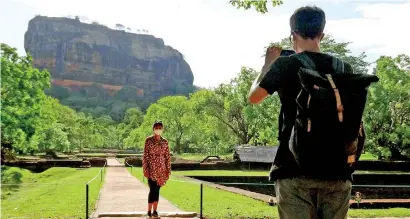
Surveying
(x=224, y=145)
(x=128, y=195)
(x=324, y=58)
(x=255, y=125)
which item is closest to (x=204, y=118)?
(x=224, y=145)

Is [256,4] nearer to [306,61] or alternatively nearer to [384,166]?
[306,61]

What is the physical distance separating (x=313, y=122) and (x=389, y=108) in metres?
40.7

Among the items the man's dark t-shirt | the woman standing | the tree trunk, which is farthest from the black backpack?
the tree trunk

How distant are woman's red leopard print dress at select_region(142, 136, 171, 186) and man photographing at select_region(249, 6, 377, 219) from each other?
616 centimetres

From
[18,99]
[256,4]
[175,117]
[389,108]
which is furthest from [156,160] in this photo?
[175,117]

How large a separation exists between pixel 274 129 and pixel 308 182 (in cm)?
4095

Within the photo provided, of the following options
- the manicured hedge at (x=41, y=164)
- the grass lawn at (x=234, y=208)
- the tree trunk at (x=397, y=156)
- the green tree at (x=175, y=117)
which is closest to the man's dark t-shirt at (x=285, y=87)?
the grass lawn at (x=234, y=208)

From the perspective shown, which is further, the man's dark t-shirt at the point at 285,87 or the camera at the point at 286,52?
the camera at the point at 286,52

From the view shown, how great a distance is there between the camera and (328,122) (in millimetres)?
2006

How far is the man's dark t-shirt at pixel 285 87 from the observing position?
7.30ft

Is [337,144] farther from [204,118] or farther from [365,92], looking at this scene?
[204,118]

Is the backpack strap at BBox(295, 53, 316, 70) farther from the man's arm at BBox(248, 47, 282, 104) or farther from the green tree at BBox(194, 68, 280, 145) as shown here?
the green tree at BBox(194, 68, 280, 145)

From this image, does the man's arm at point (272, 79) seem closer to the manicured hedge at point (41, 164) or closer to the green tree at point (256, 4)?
the green tree at point (256, 4)

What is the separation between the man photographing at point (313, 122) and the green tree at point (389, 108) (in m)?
38.7
